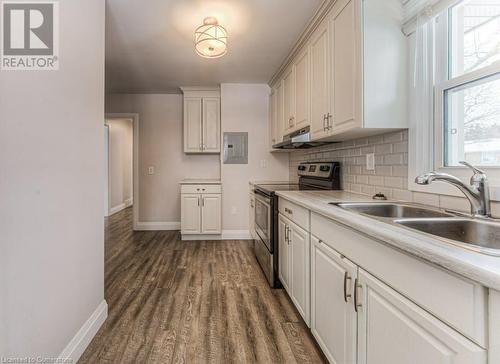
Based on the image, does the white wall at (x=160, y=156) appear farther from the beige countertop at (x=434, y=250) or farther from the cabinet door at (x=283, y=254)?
the beige countertop at (x=434, y=250)

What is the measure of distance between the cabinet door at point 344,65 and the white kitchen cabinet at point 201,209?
8.25 feet

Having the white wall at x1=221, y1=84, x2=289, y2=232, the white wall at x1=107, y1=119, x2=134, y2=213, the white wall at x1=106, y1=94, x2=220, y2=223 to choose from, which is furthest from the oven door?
the white wall at x1=107, y1=119, x2=134, y2=213

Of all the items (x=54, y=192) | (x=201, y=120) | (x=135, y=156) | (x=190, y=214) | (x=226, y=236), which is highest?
(x=201, y=120)

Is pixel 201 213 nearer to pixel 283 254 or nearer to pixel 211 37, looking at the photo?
pixel 283 254

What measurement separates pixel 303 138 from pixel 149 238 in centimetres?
301

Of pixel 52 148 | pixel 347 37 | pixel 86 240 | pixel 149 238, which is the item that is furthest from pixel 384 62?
pixel 149 238

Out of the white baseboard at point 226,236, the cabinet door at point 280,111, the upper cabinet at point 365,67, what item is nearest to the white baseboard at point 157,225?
the white baseboard at point 226,236

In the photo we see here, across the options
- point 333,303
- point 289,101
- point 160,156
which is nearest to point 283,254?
point 333,303

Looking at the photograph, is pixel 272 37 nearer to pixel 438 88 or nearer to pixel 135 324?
pixel 438 88

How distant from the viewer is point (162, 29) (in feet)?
8.48

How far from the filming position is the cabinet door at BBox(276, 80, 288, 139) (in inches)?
139

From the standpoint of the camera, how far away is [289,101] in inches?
127

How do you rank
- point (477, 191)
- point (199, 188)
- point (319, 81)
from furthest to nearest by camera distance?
point (199, 188) → point (319, 81) → point (477, 191)

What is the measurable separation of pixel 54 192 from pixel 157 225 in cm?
377
